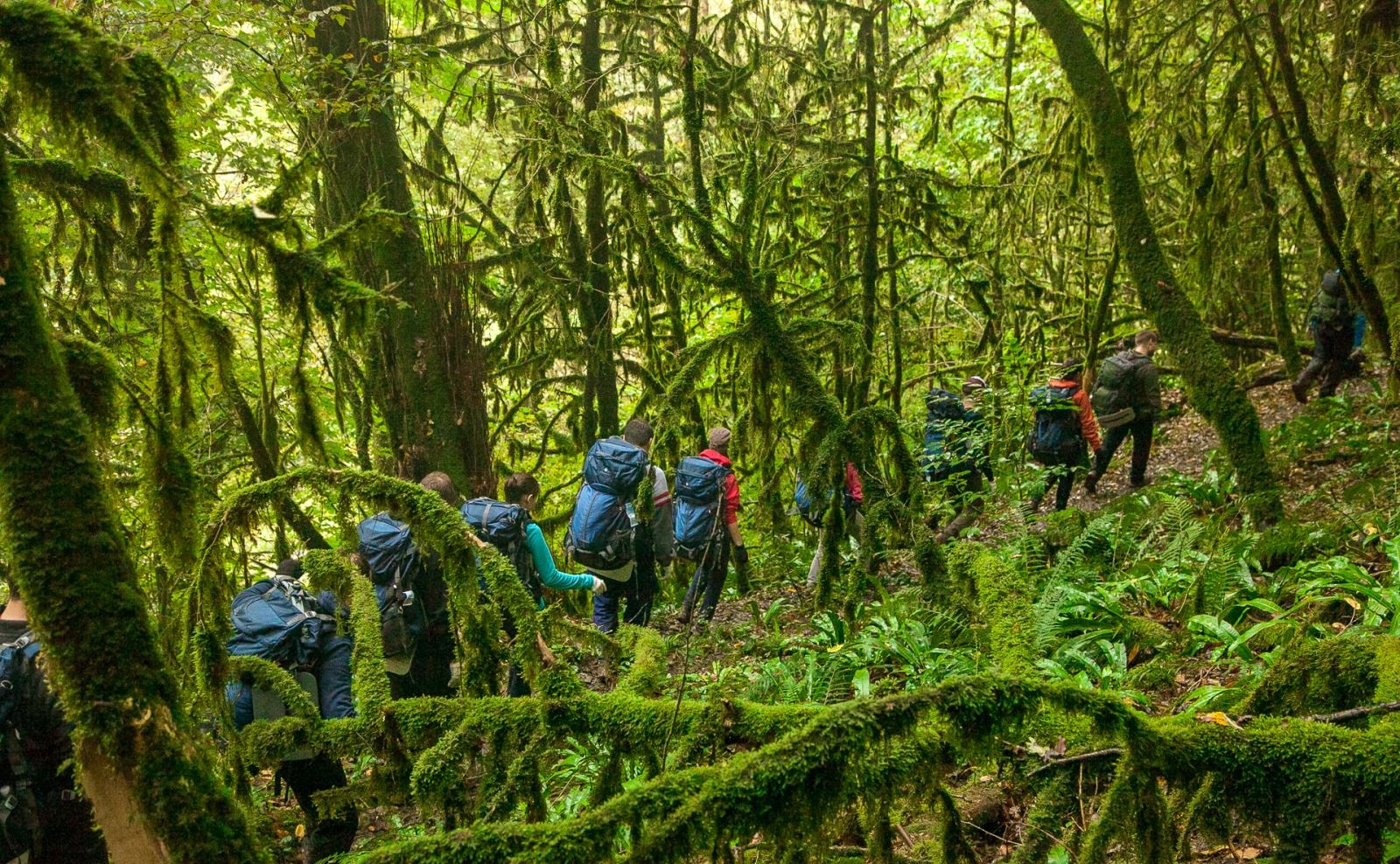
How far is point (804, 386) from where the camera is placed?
469cm

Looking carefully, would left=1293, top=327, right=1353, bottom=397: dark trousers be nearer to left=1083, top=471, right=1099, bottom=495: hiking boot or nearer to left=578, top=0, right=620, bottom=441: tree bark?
left=1083, top=471, right=1099, bottom=495: hiking boot

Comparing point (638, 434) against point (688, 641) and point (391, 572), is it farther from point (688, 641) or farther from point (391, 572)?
point (688, 641)

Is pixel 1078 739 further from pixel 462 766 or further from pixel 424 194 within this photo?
pixel 424 194

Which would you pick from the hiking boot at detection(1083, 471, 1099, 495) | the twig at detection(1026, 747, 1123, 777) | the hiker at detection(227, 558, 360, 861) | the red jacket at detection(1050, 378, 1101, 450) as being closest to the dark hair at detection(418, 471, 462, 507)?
the hiker at detection(227, 558, 360, 861)

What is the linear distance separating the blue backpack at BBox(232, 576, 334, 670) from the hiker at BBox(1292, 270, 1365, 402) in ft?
35.4

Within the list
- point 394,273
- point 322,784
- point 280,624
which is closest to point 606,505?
point 394,273

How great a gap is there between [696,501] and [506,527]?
218 cm

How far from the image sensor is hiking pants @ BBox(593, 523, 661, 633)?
7.20 metres

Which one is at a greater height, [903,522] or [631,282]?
[631,282]

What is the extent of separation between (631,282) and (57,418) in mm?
7080

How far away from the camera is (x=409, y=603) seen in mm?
5172

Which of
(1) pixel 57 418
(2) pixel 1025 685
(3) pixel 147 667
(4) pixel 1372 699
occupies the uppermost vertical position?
(1) pixel 57 418

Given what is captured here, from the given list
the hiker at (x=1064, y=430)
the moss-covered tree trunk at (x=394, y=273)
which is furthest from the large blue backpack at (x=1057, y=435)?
the moss-covered tree trunk at (x=394, y=273)

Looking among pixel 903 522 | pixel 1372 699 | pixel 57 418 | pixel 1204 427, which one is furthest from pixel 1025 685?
pixel 1204 427
